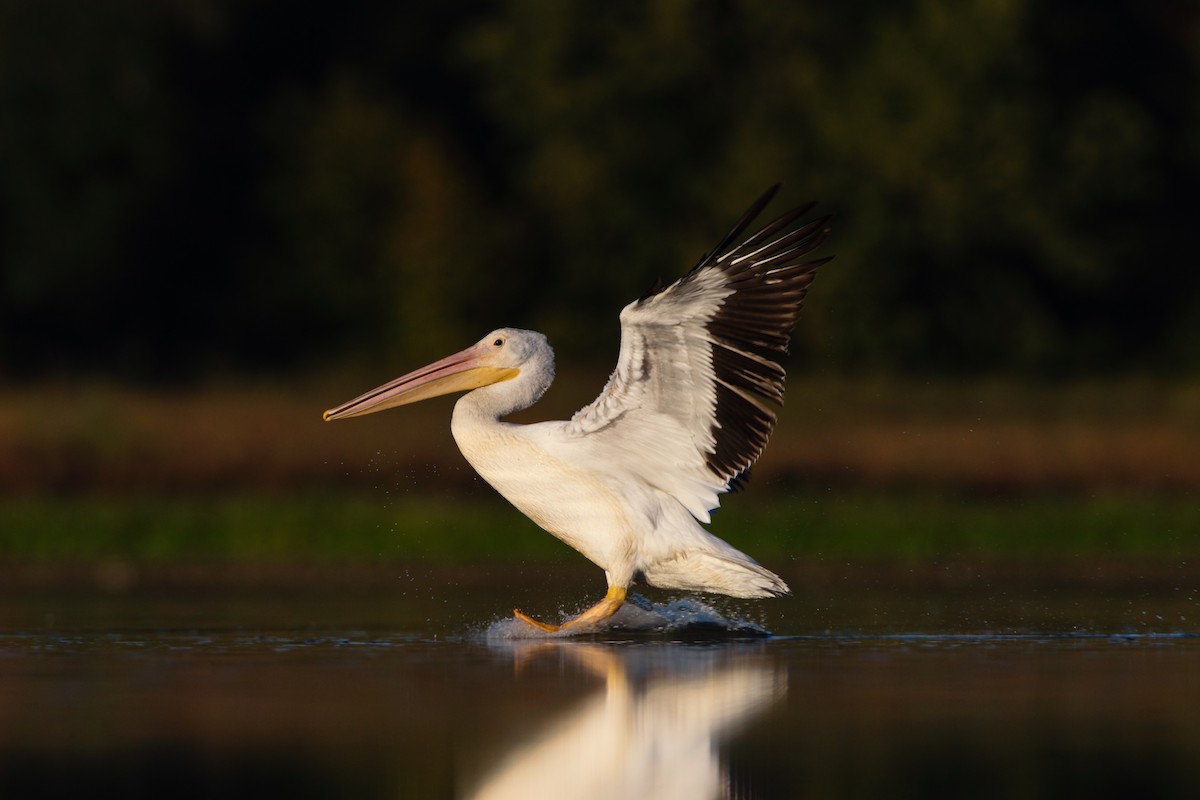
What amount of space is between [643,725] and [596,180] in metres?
18.9

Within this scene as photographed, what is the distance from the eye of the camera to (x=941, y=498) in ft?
47.2

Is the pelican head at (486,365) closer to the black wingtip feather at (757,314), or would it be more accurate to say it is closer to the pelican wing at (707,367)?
the pelican wing at (707,367)

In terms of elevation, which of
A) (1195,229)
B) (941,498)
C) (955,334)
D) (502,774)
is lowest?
(502,774)

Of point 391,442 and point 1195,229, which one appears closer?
point 391,442

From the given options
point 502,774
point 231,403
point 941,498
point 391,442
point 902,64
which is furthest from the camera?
point 902,64

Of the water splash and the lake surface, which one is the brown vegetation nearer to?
the lake surface

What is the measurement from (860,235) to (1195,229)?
4.72m

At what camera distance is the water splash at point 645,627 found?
29.1 feet

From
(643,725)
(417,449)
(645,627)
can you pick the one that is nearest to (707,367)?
(645,627)

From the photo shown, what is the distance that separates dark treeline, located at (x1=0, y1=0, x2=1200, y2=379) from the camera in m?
23.7

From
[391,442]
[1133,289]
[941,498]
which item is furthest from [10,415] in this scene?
[1133,289]

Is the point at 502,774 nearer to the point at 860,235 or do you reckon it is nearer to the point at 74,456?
the point at 74,456

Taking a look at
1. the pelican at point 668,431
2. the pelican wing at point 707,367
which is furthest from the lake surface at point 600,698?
the pelican wing at point 707,367

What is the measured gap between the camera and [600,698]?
7.16 meters
